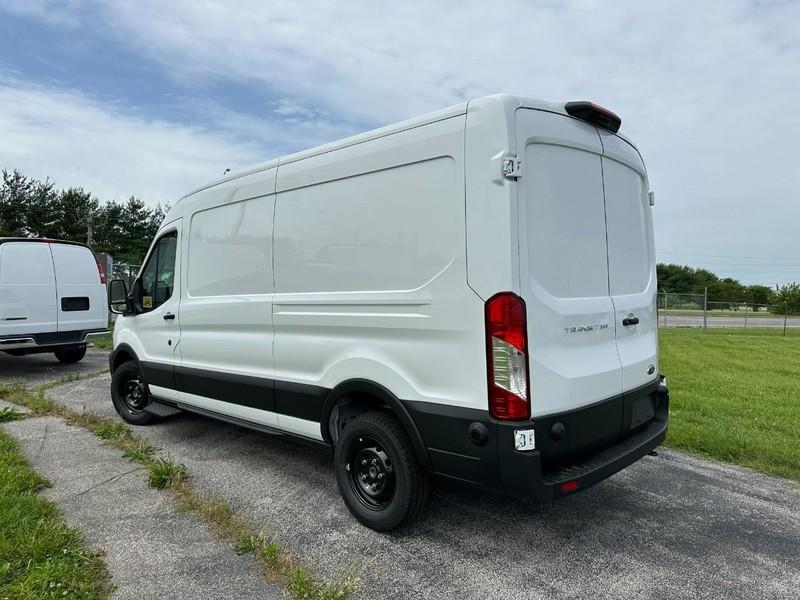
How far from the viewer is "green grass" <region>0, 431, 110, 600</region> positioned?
2.61 meters

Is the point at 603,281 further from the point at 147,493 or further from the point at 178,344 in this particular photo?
the point at 178,344

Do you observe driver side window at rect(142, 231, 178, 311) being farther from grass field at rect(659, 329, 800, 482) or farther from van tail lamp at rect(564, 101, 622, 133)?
grass field at rect(659, 329, 800, 482)

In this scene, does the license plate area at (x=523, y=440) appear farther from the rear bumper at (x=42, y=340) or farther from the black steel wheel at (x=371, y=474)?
the rear bumper at (x=42, y=340)

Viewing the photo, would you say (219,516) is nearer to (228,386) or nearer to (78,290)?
(228,386)

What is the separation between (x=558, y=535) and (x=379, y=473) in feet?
3.74

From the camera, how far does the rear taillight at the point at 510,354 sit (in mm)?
2738

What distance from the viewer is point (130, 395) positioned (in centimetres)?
611

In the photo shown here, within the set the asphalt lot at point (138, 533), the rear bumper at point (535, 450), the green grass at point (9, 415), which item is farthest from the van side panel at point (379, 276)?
the green grass at point (9, 415)

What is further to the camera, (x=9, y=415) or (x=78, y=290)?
(x=78, y=290)

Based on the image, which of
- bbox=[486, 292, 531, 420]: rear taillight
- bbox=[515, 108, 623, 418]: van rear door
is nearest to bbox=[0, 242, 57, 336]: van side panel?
bbox=[486, 292, 531, 420]: rear taillight

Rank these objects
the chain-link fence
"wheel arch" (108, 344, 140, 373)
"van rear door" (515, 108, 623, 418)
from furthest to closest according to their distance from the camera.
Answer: the chain-link fence → "wheel arch" (108, 344, 140, 373) → "van rear door" (515, 108, 623, 418)

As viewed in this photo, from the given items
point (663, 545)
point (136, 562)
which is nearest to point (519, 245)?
point (663, 545)

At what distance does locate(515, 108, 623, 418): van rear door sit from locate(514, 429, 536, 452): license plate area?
0.40 feet

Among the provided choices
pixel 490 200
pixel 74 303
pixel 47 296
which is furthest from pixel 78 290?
pixel 490 200
